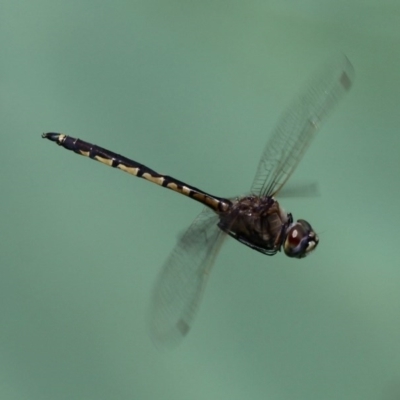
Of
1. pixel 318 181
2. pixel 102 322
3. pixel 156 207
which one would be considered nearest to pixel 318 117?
pixel 318 181

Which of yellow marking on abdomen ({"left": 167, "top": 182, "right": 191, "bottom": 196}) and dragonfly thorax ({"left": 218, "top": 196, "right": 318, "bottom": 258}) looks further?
yellow marking on abdomen ({"left": 167, "top": 182, "right": 191, "bottom": 196})

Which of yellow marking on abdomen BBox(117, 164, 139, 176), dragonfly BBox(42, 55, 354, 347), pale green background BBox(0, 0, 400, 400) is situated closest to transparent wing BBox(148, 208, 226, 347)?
dragonfly BBox(42, 55, 354, 347)

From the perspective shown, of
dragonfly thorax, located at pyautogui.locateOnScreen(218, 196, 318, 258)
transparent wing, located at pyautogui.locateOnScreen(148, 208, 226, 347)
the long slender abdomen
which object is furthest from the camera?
the long slender abdomen

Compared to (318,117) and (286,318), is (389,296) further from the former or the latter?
(318,117)

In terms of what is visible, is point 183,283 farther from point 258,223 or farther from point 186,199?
point 186,199

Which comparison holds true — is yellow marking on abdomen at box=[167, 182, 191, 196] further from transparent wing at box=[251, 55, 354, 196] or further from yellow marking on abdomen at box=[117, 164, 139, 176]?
transparent wing at box=[251, 55, 354, 196]

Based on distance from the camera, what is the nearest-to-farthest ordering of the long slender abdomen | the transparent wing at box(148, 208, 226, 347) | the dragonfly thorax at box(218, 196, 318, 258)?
the transparent wing at box(148, 208, 226, 347), the dragonfly thorax at box(218, 196, 318, 258), the long slender abdomen

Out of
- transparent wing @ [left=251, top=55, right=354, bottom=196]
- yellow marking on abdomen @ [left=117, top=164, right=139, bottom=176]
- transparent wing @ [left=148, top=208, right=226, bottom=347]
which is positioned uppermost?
transparent wing @ [left=251, top=55, right=354, bottom=196]
